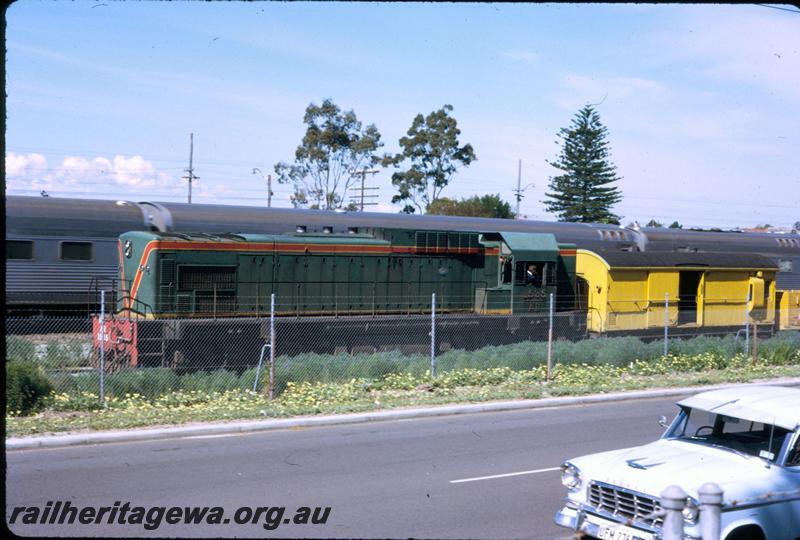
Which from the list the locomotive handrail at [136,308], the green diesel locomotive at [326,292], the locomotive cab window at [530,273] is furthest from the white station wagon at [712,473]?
the locomotive cab window at [530,273]

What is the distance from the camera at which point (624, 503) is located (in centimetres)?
605

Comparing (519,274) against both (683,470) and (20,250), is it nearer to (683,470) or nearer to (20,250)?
(20,250)

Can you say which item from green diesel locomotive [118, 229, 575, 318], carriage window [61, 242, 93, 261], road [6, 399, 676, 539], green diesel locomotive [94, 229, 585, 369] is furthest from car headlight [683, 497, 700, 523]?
carriage window [61, 242, 93, 261]

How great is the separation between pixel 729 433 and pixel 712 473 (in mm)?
885

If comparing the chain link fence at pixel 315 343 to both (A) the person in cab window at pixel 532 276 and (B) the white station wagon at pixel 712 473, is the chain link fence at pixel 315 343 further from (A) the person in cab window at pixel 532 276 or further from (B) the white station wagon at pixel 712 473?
(B) the white station wagon at pixel 712 473

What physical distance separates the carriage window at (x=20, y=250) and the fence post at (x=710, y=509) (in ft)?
65.3

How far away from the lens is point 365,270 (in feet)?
63.0

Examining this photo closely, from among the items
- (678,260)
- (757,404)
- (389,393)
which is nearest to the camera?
(757,404)

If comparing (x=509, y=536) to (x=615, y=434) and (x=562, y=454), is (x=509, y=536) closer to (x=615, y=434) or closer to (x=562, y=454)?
(x=562, y=454)

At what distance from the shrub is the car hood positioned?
8474mm

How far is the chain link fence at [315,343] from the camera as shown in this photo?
13805 mm

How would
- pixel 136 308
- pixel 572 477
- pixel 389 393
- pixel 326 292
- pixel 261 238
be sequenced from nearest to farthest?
1. pixel 572 477
2. pixel 389 393
3. pixel 136 308
4. pixel 261 238
5. pixel 326 292

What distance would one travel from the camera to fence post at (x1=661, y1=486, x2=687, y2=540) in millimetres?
4312

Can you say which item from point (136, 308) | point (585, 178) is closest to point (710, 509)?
point (136, 308)
